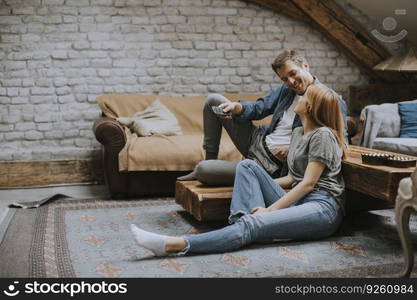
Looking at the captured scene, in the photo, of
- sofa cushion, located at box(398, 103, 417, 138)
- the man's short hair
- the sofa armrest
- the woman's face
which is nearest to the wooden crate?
the woman's face

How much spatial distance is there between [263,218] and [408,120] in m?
2.65

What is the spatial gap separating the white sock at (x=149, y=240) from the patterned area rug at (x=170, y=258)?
0.07m

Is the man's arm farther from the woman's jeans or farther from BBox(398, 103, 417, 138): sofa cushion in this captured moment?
BBox(398, 103, 417, 138): sofa cushion

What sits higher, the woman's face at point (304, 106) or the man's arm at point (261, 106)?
the woman's face at point (304, 106)

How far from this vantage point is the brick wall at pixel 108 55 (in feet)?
17.0

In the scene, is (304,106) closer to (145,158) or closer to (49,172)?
(145,158)

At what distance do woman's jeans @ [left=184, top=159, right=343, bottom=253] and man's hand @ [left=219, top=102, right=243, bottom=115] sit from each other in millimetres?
596

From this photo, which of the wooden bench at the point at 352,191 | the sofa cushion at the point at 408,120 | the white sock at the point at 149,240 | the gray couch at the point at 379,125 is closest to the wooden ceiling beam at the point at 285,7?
the gray couch at the point at 379,125

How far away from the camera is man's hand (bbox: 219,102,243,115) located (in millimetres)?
3527

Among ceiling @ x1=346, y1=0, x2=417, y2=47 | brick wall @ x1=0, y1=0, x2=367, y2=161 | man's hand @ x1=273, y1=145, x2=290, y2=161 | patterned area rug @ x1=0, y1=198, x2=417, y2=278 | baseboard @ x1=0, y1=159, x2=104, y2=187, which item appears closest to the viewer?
patterned area rug @ x1=0, y1=198, x2=417, y2=278

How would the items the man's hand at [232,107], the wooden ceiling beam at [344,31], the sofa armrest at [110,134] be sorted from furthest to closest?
1. the wooden ceiling beam at [344,31]
2. the sofa armrest at [110,134]
3. the man's hand at [232,107]

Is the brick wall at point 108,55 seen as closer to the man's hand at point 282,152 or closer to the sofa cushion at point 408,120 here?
the sofa cushion at point 408,120

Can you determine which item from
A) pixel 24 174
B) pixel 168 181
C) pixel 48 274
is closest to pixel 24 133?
pixel 24 174

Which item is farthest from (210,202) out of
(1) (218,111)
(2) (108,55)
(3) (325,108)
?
(2) (108,55)
